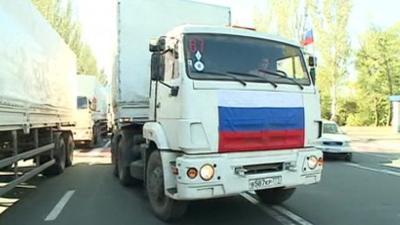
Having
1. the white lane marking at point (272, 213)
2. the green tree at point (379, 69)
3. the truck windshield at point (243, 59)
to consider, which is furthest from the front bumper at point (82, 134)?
the green tree at point (379, 69)

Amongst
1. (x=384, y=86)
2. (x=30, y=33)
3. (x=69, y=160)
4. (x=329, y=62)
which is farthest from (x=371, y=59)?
(x=30, y=33)

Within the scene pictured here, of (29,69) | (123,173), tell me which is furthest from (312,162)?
(29,69)

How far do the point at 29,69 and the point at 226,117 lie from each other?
4.39 metres

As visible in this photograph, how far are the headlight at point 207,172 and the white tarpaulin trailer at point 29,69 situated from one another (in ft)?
9.36

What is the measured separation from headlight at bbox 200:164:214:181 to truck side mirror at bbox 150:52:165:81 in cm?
169

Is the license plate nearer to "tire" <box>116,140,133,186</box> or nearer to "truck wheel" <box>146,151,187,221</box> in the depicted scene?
"truck wheel" <box>146,151,187,221</box>

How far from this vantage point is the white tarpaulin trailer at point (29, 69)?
301 inches

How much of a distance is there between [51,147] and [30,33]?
11.2 ft

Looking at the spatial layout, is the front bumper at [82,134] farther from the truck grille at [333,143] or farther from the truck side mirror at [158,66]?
the truck side mirror at [158,66]

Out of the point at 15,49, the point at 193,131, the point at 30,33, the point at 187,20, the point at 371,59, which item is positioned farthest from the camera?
the point at 371,59

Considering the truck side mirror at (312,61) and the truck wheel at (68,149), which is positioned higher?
the truck side mirror at (312,61)

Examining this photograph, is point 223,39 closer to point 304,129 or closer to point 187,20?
point 304,129

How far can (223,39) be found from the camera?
751 cm

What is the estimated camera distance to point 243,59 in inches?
296
